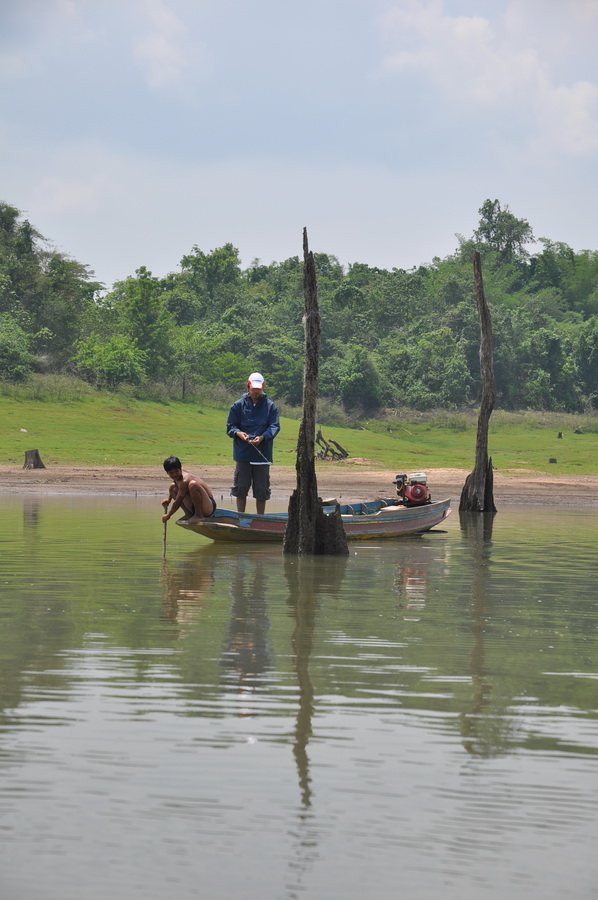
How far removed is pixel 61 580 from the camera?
11.4m

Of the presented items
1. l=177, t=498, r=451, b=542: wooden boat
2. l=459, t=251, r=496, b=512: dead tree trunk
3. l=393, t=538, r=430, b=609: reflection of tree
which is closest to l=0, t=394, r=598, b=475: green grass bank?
l=459, t=251, r=496, b=512: dead tree trunk

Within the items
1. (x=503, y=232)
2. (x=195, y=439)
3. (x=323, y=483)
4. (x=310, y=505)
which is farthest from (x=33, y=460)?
(x=503, y=232)

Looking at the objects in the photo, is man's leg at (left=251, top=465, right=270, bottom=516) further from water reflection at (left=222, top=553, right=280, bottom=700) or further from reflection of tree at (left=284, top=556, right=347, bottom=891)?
water reflection at (left=222, top=553, right=280, bottom=700)

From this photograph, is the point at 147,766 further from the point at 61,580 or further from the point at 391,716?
the point at 61,580

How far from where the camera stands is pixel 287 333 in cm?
6225

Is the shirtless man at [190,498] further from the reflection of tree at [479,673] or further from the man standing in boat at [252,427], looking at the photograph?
the reflection of tree at [479,673]

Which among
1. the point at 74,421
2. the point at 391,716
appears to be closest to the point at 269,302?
the point at 74,421

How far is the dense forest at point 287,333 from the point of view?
5147 cm

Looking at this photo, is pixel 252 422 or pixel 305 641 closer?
Result: pixel 305 641

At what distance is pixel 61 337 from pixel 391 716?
49.0 m

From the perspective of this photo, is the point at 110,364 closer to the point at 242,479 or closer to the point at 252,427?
the point at 242,479

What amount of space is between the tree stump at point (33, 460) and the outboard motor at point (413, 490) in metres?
14.4

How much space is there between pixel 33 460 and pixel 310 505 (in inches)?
679

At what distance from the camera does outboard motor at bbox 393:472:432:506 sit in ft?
59.4
